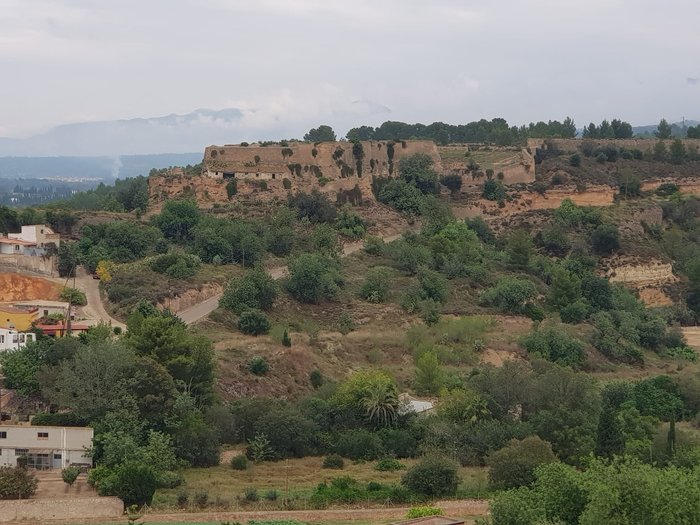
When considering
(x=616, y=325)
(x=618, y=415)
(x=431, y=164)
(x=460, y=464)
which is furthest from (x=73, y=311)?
(x=431, y=164)

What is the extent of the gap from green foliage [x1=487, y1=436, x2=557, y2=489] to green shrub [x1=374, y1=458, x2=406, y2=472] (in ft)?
9.50

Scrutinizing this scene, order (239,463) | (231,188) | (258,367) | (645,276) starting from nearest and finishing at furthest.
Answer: (239,463) → (258,367) → (231,188) → (645,276)

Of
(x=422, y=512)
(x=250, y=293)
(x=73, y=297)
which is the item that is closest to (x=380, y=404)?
(x=422, y=512)

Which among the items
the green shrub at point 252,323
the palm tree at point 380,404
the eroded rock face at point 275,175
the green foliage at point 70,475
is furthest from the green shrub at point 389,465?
the eroded rock face at point 275,175

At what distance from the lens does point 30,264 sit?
4697cm

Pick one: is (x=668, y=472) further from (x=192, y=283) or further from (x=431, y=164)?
(x=431, y=164)

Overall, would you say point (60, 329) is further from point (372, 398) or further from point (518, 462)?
point (518, 462)

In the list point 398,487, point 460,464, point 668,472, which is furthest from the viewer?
point 460,464

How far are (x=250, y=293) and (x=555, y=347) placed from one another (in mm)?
11408

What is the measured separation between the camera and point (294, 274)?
155 ft

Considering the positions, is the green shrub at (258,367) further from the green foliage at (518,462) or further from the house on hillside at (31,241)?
the house on hillside at (31,241)

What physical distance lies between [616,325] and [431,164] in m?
17.8

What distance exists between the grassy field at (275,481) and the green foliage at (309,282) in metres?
12.6

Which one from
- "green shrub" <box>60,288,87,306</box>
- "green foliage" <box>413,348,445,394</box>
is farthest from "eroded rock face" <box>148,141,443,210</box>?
"green foliage" <box>413,348,445,394</box>
